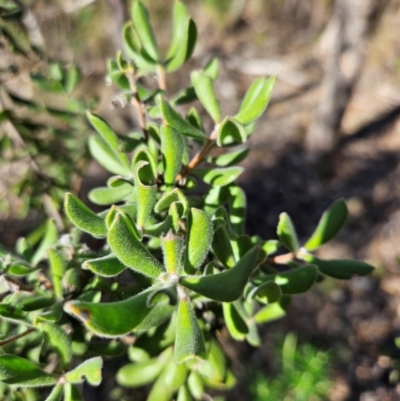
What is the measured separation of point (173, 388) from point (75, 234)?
289mm

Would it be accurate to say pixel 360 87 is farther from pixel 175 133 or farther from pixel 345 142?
pixel 175 133

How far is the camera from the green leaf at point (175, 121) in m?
0.54

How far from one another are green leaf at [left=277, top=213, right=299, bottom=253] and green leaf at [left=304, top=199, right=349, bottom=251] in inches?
1.4

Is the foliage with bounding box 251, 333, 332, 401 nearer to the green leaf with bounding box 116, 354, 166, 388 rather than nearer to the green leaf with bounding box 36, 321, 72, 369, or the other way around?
the green leaf with bounding box 116, 354, 166, 388

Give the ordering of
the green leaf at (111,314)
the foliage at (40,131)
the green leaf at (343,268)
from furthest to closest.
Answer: the foliage at (40,131), the green leaf at (343,268), the green leaf at (111,314)

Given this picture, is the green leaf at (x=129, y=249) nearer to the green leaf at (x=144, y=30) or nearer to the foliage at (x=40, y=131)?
the green leaf at (x=144, y=30)

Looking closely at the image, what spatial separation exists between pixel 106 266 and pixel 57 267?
0.15 metres

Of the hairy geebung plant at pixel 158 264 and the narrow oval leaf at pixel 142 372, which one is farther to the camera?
the narrow oval leaf at pixel 142 372

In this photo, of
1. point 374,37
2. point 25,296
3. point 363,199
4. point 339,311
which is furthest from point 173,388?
point 374,37

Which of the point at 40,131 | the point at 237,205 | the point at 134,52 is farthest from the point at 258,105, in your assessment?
the point at 40,131

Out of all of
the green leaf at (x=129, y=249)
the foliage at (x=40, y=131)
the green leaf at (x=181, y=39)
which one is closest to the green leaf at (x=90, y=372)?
the green leaf at (x=129, y=249)

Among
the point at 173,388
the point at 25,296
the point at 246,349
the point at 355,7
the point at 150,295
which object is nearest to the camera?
the point at 150,295

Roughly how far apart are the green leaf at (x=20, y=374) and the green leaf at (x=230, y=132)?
34 centimetres

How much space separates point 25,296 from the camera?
0.60 metres
